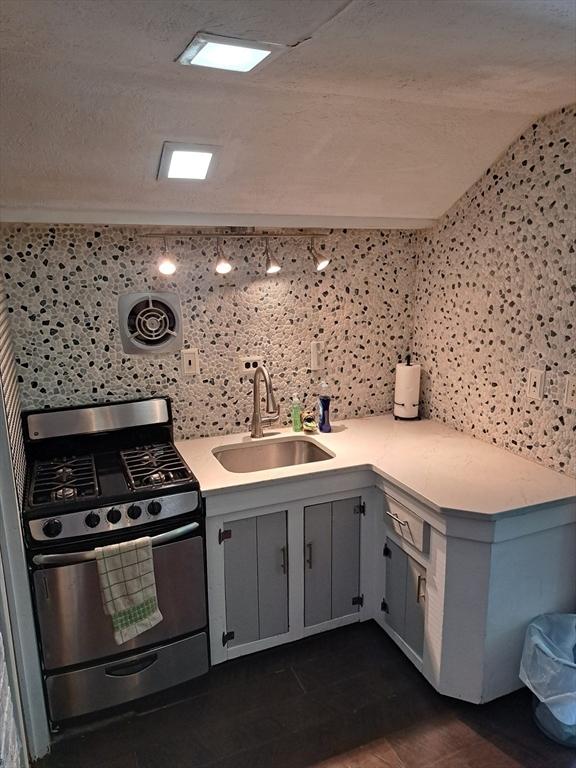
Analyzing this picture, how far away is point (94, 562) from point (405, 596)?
128cm

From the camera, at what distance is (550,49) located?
55.1 inches

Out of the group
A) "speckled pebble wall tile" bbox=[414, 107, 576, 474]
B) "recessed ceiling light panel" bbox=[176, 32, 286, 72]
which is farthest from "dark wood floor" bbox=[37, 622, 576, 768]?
"recessed ceiling light panel" bbox=[176, 32, 286, 72]

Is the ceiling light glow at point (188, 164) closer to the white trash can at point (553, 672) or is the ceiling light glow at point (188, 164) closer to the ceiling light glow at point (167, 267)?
the ceiling light glow at point (167, 267)

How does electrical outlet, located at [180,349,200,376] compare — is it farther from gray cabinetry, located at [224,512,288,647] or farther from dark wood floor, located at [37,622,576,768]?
dark wood floor, located at [37,622,576,768]

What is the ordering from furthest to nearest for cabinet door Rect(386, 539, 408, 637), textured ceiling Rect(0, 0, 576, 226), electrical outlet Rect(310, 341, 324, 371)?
electrical outlet Rect(310, 341, 324, 371), cabinet door Rect(386, 539, 408, 637), textured ceiling Rect(0, 0, 576, 226)

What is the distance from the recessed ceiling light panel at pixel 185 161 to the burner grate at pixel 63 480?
48.2 inches

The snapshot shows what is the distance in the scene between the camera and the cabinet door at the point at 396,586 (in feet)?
7.61

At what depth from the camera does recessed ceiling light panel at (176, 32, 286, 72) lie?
1304 millimetres

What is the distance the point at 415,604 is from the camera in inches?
88.1

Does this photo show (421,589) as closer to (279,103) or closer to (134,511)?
(134,511)

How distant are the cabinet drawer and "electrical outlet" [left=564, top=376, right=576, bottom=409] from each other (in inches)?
28.8

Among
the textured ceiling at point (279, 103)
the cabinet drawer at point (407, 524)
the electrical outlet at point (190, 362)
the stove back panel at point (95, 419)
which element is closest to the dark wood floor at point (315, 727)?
the cabinet drawer at point (407, 524)

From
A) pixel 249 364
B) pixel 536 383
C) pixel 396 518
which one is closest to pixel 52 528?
pixel 249 364

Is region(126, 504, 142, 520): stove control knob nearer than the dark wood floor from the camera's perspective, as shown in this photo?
No
